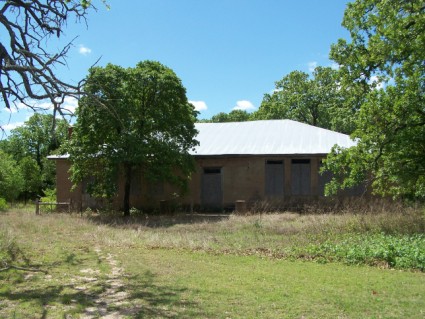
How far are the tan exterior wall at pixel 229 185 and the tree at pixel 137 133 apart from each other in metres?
2.90

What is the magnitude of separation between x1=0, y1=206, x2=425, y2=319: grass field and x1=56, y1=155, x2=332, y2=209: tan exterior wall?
26.2ft

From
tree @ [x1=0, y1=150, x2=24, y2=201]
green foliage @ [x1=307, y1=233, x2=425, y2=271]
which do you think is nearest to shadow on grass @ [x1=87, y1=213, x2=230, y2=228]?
green foliage @ [x1=307, y1=233, x2=425, y2=271]

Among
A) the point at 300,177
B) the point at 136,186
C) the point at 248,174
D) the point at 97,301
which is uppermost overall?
the point at 248,174

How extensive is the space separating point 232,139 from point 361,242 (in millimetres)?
16428

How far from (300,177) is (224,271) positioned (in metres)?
16.2

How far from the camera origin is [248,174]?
25422 mm

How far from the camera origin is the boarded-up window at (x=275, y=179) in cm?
2520

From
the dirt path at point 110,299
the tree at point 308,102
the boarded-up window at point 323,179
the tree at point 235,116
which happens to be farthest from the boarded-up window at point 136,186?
the tree at point 235,116

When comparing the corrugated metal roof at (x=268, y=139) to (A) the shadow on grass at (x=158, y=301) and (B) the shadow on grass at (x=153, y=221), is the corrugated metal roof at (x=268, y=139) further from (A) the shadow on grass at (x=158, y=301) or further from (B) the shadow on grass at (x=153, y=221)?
(A) the shadow on grass at (x=158, y=301)

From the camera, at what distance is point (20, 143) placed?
5709 cm


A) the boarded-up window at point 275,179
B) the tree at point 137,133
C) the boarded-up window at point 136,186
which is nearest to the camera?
the tree at point 137,133

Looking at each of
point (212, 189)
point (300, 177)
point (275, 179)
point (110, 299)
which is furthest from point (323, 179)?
point (110, 299)

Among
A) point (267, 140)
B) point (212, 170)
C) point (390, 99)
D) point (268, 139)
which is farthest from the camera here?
point (268, 139)

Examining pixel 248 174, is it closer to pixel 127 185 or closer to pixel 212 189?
pixel 212 189
